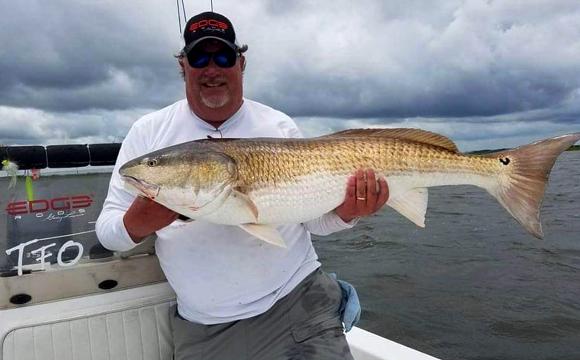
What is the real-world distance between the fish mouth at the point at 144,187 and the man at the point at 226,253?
0.28m

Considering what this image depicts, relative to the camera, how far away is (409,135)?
313cm

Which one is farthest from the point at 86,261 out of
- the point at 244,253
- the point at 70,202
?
the point at 244,253

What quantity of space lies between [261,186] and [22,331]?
6.07 ft

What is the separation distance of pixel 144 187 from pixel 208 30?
114 centimetres

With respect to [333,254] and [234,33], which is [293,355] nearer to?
[234,33]

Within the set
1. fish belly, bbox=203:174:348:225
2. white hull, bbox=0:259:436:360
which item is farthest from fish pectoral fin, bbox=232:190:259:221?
white hull, bbox=0:259:436:360

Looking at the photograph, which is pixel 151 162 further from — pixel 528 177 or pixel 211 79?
pixel 528 177

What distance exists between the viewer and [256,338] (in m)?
3.12

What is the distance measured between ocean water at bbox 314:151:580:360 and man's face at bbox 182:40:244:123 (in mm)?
5828

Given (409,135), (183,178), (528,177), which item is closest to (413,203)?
(409,135)

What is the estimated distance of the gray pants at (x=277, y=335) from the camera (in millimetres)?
3092

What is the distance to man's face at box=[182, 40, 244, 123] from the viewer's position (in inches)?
125

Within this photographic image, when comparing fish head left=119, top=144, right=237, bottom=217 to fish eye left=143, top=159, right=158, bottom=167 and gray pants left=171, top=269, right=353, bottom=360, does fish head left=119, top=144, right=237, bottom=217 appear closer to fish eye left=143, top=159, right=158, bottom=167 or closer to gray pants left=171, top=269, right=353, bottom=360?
fish eye left=143, top=159, right=158, bottom=167

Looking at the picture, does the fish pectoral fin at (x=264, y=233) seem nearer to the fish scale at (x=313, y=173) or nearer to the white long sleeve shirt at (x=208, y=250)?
the fish scale at (x=313, y=173)
